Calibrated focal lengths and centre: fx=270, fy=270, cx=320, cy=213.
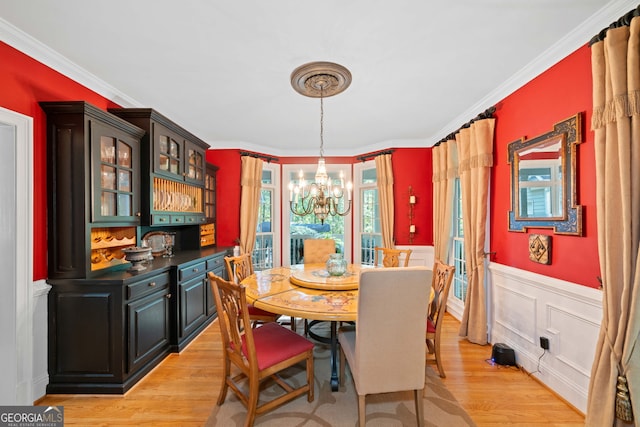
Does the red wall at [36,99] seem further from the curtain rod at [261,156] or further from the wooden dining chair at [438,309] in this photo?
the wooden dining chair at [438,309]

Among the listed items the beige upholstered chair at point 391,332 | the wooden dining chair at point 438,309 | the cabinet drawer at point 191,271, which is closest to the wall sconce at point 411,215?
the wooden dining chair at point 438,309

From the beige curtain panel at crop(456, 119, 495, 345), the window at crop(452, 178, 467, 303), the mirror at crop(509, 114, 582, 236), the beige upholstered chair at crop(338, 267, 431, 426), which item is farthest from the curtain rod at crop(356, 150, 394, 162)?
the beige upholstered chair at crop(338, 267, 431, 426)

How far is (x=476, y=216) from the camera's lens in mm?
2959

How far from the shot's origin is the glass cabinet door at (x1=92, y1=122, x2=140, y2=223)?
2.22 meters

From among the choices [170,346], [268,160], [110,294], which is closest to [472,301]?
[170,346]

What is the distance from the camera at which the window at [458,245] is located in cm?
377

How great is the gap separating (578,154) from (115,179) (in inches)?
147

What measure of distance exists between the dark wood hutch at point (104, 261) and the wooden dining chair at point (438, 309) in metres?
2.44

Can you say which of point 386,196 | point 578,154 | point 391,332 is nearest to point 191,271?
→ point 391,332

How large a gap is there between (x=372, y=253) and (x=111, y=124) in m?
4.06

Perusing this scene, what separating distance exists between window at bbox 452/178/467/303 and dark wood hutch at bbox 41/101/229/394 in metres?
3.52

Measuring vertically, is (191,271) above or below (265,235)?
below

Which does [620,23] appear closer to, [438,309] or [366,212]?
[438,309]

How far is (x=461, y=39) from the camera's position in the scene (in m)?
1.92
